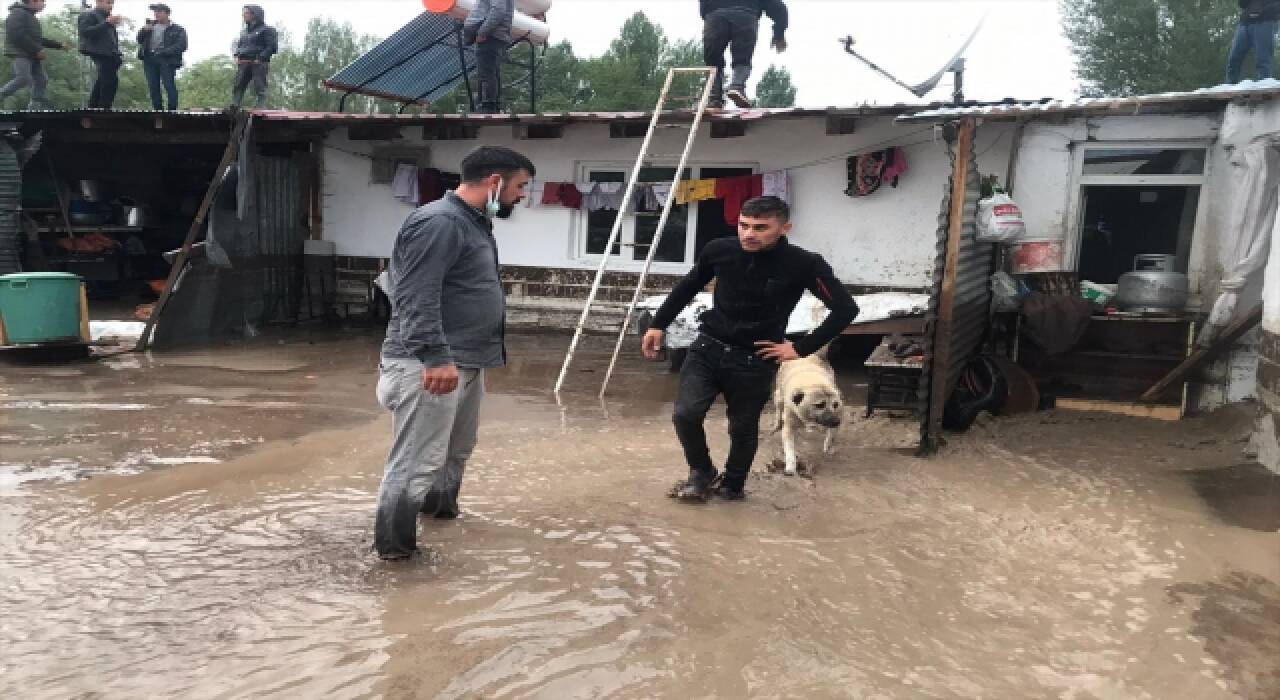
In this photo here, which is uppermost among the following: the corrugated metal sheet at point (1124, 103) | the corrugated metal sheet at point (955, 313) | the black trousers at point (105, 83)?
the black trousers at point (105, 83)

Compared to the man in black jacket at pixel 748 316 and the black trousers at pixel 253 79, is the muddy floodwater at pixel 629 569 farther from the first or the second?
the black trousers at pixel 253 79

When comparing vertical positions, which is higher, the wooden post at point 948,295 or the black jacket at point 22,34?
the black jacket at point 22,34

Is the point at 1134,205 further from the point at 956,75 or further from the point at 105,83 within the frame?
the point at 105,83

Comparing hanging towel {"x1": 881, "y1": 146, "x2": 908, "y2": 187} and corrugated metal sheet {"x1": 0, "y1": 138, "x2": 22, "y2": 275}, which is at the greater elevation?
hanging towel {"x1": 881, "y1": 146, "x2": 908, "y2": 187}

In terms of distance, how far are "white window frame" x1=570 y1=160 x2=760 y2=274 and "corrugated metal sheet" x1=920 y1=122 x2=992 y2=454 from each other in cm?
414

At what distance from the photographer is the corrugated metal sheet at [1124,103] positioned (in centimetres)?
671

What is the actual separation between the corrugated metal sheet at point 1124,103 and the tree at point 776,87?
3792 cm

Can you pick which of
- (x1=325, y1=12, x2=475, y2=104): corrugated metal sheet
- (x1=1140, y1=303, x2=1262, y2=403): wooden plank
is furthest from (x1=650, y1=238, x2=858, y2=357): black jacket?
(x1=325, y1=12, x2=475, y2=104): corrugated metal sheet

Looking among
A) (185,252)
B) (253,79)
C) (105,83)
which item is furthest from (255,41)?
(185,252)

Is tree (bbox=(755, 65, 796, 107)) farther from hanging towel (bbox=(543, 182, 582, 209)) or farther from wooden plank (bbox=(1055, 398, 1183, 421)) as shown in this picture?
wooden plank (bbox=(1055, 398, 1183, 421))

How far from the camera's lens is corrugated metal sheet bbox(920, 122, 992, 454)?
6238 mm

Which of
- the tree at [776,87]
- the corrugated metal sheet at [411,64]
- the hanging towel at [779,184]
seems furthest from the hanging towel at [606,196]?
the tree at [776,87]

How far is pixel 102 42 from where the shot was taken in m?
13.1

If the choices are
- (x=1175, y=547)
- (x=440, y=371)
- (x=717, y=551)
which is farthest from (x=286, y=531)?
(x=1175, y=547)
